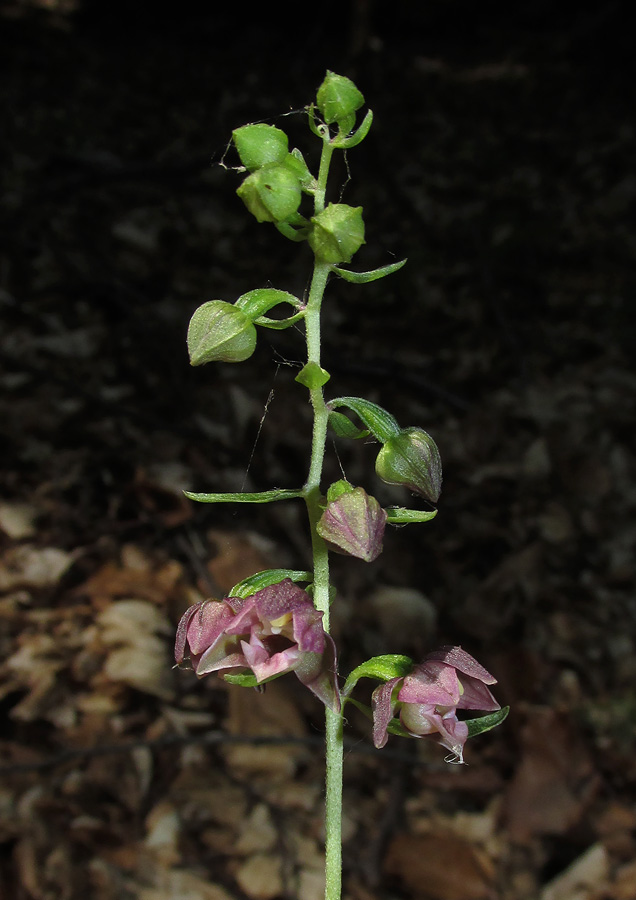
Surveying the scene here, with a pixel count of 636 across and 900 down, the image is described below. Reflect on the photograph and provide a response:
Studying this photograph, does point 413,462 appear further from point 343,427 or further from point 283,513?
point 283,513

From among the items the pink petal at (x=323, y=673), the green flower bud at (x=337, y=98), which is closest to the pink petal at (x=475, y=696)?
the pink petal at (x=323, y=673)

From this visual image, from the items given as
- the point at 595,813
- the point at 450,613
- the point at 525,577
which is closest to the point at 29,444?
the point at 450,613

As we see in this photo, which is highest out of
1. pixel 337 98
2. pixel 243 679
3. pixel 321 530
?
pixel 337 98

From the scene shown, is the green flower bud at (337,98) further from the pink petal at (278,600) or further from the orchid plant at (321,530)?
the pink petal at (278,600)

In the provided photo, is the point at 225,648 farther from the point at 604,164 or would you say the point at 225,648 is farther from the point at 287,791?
the point at 604,164

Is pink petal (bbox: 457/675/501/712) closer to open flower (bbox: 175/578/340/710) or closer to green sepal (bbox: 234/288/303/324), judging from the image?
open flower (bbox: 175/578/340/710)

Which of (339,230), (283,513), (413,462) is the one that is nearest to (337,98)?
(339,230)

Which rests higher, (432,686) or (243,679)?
(432,686)
